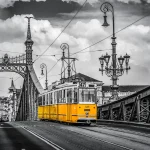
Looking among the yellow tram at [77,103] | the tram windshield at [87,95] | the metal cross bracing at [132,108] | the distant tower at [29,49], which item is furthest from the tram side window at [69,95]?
the distant tower at [29,49]

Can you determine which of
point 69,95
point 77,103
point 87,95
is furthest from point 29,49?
point 77,103

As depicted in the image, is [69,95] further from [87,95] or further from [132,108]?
[132,108]

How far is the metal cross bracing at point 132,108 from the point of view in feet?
82.0

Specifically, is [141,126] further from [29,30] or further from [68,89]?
[29,30]

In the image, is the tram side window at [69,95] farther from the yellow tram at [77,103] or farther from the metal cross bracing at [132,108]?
the metal cross bracing at [132,108]

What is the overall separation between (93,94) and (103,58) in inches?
153

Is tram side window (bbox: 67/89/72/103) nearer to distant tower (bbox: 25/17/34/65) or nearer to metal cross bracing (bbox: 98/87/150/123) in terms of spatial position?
metal cross bracing (bbox: 98/87/150/123)

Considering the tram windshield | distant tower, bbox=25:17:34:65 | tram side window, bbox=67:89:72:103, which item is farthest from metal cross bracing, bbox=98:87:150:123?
distant tower, bbox=25:17:34:65

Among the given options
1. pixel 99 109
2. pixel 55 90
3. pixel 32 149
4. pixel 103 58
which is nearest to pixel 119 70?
pixel 103 58

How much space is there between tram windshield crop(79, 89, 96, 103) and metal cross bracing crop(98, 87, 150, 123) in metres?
2.34

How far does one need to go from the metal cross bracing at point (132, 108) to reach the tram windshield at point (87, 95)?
234 cm

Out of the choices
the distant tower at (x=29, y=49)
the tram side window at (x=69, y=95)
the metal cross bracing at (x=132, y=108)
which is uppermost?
the distant tower at (x=29, y=49)

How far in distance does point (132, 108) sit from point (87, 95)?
9.25 ft

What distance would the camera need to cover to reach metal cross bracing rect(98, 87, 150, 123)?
2498cm
